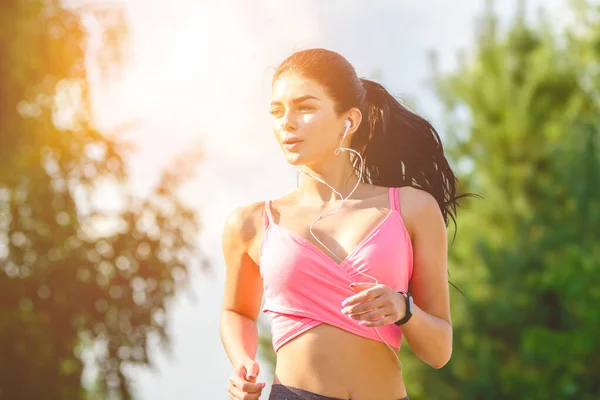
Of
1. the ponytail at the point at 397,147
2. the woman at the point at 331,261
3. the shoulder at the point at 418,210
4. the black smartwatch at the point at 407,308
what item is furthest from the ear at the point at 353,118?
the black smartwatch at the point at 407,308

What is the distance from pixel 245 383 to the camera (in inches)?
94.0

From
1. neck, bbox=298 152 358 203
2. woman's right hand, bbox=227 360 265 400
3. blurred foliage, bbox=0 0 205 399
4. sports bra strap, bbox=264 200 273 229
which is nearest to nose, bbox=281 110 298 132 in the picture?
neck, bbox=298 152 358 203

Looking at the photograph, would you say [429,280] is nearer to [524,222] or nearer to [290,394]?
[290,394]

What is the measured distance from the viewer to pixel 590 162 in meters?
15.2

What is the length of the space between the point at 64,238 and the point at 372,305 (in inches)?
479

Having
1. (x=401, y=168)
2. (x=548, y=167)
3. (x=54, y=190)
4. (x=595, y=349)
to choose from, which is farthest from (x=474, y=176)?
(x=401, y=168)

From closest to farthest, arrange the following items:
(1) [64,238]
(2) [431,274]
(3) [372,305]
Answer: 1. (3) [372,305]
2. (2) [431,274]
3. (1) [64,238]

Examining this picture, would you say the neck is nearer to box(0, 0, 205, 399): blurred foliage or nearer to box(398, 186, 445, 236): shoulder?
box(398, 186, 445, 236): shoulder

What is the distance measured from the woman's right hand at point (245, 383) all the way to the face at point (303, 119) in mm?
604

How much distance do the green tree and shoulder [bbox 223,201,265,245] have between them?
11.2 metres

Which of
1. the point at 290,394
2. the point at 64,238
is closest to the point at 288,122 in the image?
the point at 290,394

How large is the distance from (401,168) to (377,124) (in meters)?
0.17

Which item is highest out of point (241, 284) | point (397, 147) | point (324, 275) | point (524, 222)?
point (397, 147)

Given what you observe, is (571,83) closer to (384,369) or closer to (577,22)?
(577,22)
